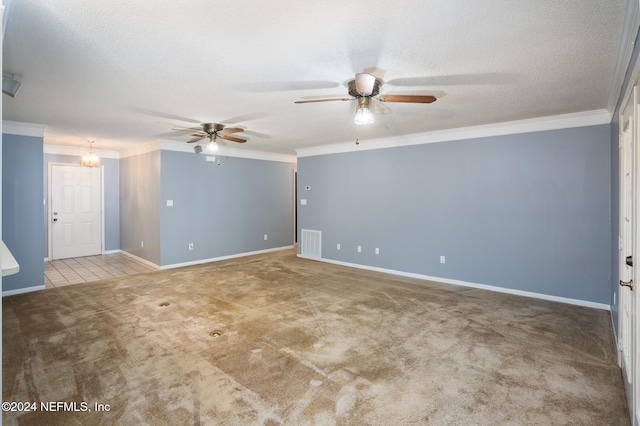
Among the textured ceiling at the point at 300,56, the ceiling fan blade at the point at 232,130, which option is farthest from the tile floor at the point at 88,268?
the ceiling fan blade at the point at 232,130

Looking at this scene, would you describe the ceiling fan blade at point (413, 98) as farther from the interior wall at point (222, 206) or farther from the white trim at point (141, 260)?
the white trim at point (141, 260)

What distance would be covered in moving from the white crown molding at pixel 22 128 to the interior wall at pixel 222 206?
5.99 feet

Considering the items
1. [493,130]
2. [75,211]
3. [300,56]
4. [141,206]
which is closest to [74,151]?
[75,211]

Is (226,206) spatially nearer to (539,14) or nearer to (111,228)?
(111,228)

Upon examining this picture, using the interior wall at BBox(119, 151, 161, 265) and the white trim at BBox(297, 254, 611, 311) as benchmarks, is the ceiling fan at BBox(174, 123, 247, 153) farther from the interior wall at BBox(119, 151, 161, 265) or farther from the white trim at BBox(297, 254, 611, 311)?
the white trim at BBox(297, 254, 611, 311)

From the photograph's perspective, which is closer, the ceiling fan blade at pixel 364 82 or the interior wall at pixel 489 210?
the ceiling fan blade at pixel 364 82

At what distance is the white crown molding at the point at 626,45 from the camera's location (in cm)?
195

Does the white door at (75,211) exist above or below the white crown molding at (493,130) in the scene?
below

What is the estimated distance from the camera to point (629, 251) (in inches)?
105

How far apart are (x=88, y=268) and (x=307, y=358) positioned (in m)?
5.49

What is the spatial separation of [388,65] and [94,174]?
741cm

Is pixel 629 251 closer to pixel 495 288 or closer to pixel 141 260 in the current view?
pixel 495 288

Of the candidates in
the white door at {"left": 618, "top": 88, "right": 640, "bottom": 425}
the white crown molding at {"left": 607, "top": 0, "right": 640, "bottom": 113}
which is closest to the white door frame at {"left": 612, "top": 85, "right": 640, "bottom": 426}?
the white door at {"left": 618, "top": 88, "right": 640, "bottom": 425}

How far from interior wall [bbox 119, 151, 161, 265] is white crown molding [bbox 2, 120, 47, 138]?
5.76 feet
